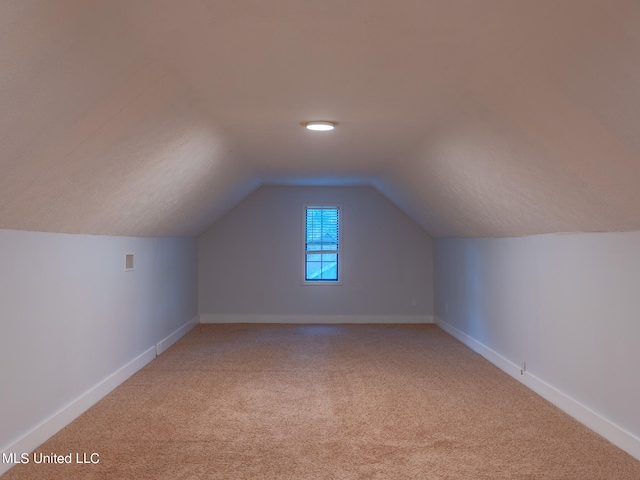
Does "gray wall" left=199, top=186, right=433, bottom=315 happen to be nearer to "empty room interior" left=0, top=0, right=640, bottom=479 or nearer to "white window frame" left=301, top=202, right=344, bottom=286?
"white window frame" left=301, top=202, right=344, bottom=286

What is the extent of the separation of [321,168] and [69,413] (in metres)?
3.85

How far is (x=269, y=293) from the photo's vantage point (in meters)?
8.42

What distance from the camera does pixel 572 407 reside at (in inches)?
154

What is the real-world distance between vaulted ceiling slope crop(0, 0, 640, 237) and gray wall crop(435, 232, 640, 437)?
233mm

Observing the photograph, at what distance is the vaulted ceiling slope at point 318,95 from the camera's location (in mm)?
2062

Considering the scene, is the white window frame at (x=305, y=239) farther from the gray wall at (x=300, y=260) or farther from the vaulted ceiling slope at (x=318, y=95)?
the vaulted ceiling slope at (x=318, y=95)

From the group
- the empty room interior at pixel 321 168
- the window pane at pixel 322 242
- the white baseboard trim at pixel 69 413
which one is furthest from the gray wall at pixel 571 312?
the white baseboard trim at pixel 69 413

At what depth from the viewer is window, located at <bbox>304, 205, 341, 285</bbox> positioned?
853 cm

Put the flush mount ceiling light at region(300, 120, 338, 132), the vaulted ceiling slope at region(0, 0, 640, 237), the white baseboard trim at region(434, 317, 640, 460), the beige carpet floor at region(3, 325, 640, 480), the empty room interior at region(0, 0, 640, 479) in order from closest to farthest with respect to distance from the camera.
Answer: the vaulted ceiling slope at region(0, 0, 640, 237)
the empty room interior at region(0, 0, 640, 479)
the beige carpet floor at region(3, 325, 640, 480)
the white baseboard trim at region(434, 317, 640, 460)
the flush mount ceiling light at region(300, 120, 338, 132)

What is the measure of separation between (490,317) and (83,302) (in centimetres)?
390

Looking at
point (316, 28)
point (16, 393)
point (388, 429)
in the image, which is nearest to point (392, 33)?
point (316, 28)

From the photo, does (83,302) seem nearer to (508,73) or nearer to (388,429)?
(388,429)

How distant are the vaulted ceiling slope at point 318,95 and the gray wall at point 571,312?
0.23 m

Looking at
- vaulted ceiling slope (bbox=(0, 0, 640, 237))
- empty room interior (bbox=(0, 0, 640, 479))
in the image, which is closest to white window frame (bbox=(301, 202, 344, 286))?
empty room interior (bbox=(0, 0, 640, 479))
